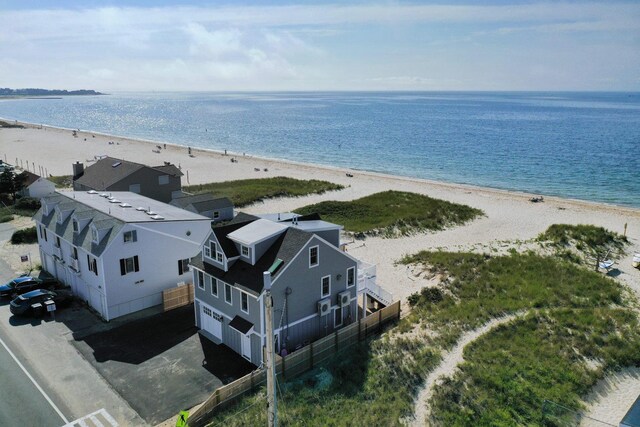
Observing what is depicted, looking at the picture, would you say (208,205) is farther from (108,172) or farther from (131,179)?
(108,172)

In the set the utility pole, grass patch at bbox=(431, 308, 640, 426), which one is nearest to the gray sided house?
grass patch at bbox=(431, 308, 640, 426)

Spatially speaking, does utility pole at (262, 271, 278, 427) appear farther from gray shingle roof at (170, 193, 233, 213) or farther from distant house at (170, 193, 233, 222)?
gray shingle roof at (170, 193, 233, 213)

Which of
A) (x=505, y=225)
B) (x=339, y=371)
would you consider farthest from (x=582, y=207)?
(x=339, y=371)

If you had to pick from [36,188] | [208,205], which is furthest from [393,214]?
[36,188]

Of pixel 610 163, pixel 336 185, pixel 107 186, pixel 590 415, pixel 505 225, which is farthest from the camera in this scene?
pixel 610 163

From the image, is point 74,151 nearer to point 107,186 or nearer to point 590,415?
point 107,186

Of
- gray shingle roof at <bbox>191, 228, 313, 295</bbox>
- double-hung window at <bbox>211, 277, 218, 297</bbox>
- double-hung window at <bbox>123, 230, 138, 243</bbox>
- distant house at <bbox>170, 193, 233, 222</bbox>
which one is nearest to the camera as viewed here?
gray shingle roof at <bbox>191, 228, 313, 295</bbox>
